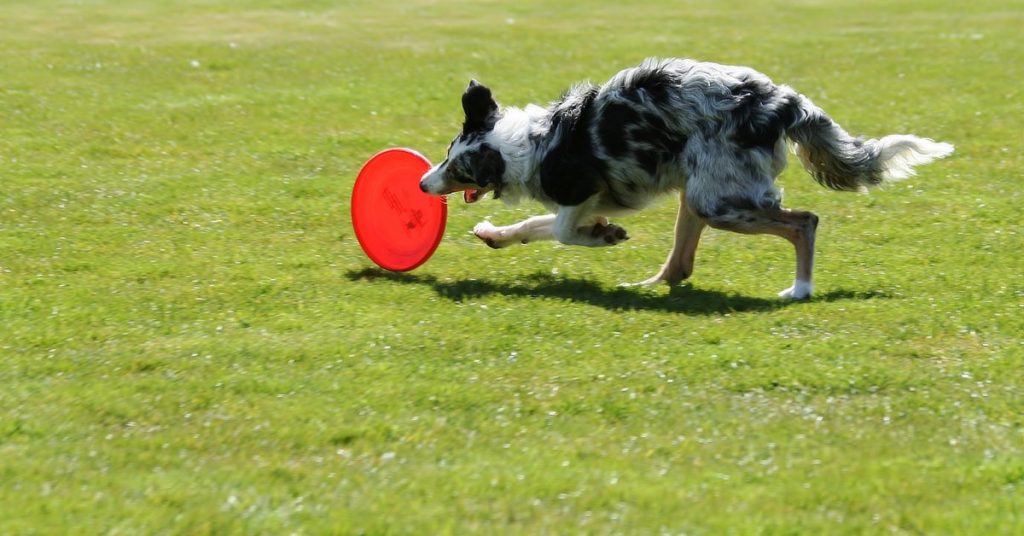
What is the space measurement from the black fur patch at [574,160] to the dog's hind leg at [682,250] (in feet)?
2.44

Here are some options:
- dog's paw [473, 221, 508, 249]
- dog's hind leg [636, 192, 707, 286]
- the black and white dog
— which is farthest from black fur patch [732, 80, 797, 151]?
dog's paw [473, 221, 508, 249]

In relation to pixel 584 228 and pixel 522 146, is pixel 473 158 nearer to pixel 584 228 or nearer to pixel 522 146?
pixel 522 146

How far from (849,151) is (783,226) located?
2.44 feet

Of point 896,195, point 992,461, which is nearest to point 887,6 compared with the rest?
point 896,195

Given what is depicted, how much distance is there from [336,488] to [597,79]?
1394 centimetres

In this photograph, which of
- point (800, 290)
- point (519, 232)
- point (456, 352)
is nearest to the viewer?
point (456, 352)

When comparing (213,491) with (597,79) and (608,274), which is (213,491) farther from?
(597,79)

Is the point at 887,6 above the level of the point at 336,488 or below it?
above

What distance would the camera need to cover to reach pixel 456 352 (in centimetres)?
816

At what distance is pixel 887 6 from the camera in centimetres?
2873

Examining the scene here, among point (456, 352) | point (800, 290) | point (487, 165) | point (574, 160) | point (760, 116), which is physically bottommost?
point (456, 352)

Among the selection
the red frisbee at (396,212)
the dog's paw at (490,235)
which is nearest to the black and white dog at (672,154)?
the red frisbee at (396,212)

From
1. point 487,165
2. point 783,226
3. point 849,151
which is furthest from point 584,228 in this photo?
point 849,151

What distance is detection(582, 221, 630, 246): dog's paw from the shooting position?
10008mm
